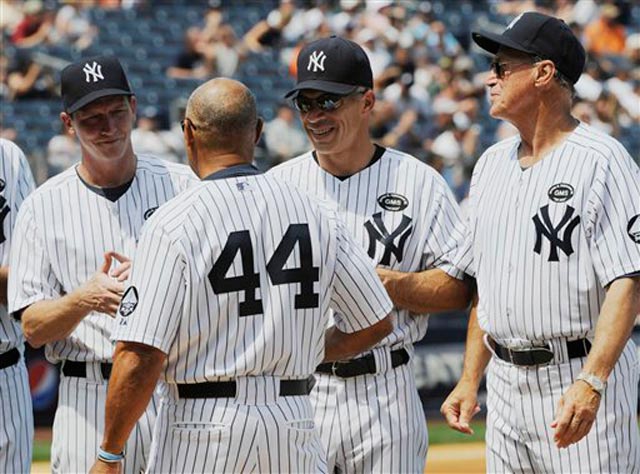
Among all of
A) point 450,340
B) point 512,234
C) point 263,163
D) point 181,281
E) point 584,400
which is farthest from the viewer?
point 263,163

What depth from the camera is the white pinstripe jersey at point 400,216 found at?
554cm

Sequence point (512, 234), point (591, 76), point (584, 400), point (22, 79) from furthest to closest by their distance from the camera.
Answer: point (591, 76) → point (22, 79) → point (512, 234) → point (584, 400)

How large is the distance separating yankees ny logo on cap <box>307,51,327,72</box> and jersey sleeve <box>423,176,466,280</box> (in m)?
0.71

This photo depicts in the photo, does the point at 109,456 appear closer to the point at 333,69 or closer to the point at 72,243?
the point at 72,243

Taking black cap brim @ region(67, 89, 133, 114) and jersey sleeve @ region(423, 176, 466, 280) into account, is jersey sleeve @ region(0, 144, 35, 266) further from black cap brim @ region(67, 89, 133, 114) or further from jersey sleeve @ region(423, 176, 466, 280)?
jersey sleeve @ region(423, 176, 466, 280)

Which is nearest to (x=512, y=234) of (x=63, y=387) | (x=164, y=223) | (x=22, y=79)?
(x=164, y=223)

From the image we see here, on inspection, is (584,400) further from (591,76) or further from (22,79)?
(591,76)

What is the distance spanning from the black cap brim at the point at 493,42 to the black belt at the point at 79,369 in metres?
1.95

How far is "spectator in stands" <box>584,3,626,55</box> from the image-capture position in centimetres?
1867

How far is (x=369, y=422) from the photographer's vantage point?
17.7 feet

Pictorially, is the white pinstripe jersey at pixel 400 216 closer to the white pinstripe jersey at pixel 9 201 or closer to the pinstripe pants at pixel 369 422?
the pinstripe pants at pixel 369 422

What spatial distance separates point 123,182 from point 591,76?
43.0 feet

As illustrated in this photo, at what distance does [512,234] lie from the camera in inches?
198

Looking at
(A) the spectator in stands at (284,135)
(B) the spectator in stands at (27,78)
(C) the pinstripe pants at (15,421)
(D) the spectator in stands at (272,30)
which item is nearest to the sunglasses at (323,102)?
(C) the pinstripe pants at (15,421)
